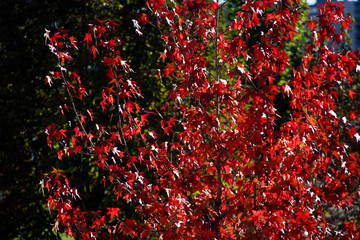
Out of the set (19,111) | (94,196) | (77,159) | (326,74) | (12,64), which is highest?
(326,74)

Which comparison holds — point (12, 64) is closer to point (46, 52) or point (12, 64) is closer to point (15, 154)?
point (46, 52)

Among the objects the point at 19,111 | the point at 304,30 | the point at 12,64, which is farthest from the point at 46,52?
the point at 304,30

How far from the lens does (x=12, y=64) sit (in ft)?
19.7

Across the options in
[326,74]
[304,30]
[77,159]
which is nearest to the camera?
[326,74]

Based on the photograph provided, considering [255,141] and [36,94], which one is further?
[36,94]

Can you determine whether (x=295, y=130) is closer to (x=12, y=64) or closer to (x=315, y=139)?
(x=315, y=139)

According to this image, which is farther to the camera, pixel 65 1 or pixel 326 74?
pixel 65 1

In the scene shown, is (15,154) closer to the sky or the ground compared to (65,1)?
closer to the ground

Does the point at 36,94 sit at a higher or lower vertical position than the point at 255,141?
lower

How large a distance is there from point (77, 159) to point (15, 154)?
85cm

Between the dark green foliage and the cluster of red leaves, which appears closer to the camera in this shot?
the cluster of red leaves

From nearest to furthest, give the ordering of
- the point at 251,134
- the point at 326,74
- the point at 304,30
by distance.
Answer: the point at 251,134
the point at 326,74
the point at 304,30

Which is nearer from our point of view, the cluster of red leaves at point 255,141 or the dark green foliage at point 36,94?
the cluster of red leaves at point 255,141

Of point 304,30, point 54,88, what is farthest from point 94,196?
Result: point 304,30
